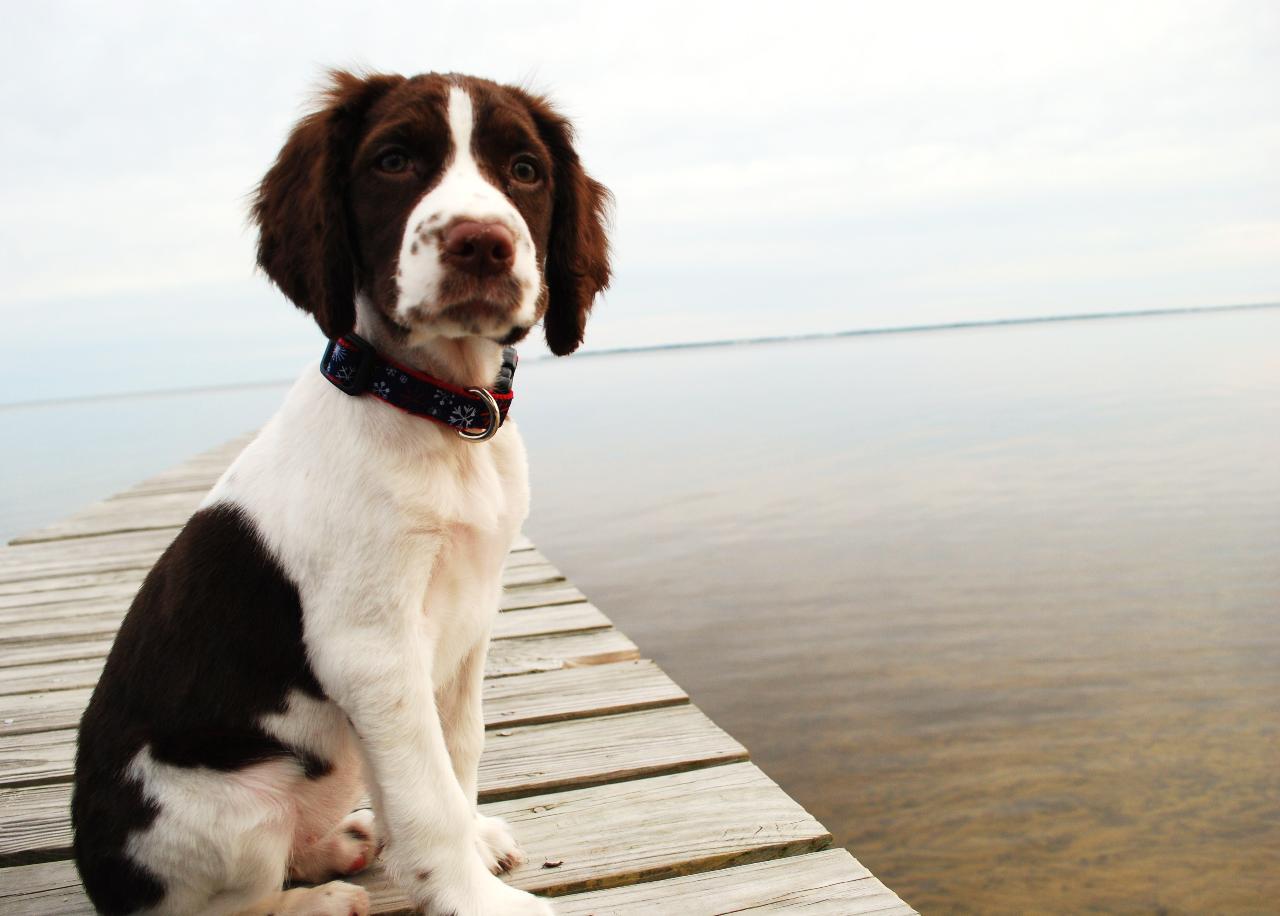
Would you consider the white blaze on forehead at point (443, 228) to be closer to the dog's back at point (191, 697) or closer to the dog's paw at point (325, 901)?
the dog's back at point (191, 697)

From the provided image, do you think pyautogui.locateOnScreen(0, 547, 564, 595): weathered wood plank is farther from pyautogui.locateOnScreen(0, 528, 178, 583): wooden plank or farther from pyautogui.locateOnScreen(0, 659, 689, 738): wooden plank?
pyautogui.locateOnScreen(0, 659, 689, 738): wooden plank

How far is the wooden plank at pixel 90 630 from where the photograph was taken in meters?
4.16

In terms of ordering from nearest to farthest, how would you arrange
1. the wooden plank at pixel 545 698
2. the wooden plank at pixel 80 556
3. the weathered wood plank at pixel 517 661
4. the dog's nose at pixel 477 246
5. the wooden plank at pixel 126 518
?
the dog's nose at pixel 477 246
the wooden plank at pixel 545 698
the weathered wood plank at pixel 517 661
the wooden plank at pixel 80 556
the wooden plank at pixel 126 518

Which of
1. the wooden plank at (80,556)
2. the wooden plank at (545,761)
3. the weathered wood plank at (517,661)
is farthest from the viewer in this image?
the wooden plank at (80,556)

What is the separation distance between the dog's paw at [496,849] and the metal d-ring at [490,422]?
0.97 m

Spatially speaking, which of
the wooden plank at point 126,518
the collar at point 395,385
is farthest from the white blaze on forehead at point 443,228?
the wooden plank at point 126,518

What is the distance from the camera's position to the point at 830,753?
17.4ft

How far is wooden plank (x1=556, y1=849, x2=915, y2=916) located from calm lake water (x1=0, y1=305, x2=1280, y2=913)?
6.48 feet

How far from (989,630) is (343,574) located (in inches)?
237

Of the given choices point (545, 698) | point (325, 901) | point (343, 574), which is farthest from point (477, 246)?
point (545, 698)

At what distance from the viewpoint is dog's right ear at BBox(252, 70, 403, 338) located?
2.05 m

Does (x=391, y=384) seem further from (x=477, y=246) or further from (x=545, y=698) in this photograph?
(x=545, y=698)

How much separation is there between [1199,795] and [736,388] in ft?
110

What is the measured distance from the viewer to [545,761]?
2.91 m
